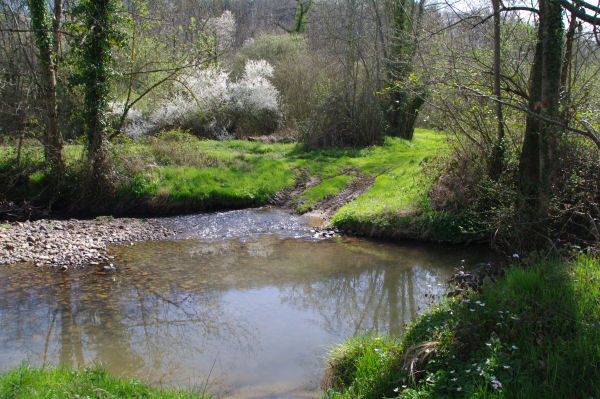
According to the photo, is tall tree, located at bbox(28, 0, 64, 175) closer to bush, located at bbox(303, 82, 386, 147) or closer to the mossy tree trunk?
the mossy tree trunk

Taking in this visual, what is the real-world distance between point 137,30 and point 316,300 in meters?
11.8

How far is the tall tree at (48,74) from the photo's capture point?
12773 mm

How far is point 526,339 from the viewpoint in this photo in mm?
4055

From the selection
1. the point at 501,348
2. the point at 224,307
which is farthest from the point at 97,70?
the point at 501,348

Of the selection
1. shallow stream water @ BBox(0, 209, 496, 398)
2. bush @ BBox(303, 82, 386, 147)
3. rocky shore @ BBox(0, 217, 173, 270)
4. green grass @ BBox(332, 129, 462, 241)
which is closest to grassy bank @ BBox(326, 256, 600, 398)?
shallow stream water @ BBox(0, 209, 496, 398)

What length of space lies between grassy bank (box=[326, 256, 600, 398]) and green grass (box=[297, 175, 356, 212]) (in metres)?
9.77

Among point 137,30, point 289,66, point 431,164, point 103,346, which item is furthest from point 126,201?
point 289,66

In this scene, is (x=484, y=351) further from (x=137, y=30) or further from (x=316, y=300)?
(x=137, y=30)

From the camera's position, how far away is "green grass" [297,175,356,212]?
15025 millimetres

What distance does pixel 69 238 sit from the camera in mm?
11195

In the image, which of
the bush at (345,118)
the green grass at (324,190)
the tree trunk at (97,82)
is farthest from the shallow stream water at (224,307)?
the bush at (345,118)

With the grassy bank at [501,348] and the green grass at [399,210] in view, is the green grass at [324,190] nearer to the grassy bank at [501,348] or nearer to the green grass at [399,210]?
the green grass at [399,210]

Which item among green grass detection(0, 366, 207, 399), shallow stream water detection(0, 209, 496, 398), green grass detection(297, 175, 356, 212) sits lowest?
shallow stream water detection(0, 209, 496, 398)

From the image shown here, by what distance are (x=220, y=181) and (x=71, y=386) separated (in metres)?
11.7
